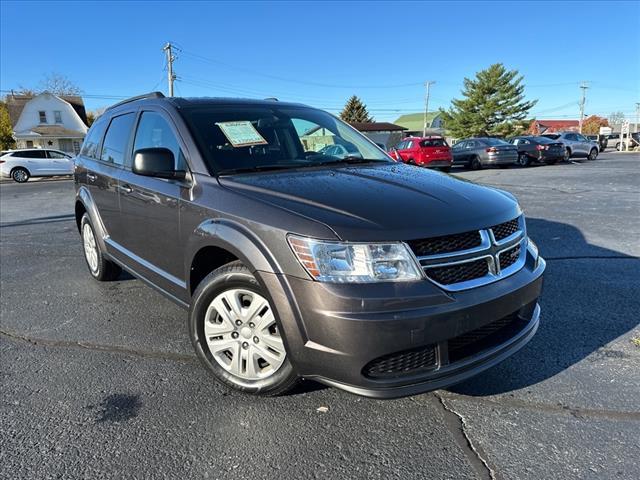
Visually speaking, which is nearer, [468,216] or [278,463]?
[278,463]

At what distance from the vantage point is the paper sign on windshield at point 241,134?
10.5ft

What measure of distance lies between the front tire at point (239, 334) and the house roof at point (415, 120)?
7766 centimetres

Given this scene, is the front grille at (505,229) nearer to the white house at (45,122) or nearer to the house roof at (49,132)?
the white house at (45,122)

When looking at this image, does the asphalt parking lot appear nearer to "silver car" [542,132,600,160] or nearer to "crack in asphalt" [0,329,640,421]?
"crack in asphalt" [0,329,640,421]

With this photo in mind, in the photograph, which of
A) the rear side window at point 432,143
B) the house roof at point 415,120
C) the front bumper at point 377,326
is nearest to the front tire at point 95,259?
the front bumper at point 377,326

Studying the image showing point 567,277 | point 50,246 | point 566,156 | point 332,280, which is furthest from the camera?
point 566,156

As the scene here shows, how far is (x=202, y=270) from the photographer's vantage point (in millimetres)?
2965

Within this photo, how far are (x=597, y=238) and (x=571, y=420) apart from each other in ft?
15.4

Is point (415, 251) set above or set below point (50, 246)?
above

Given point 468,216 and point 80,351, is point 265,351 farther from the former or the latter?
point 80,351

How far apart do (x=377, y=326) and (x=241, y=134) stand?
6.05 feet

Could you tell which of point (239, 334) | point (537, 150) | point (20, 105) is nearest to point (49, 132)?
point (20, 105)

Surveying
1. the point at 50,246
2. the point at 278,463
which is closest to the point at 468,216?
the point at 278,463

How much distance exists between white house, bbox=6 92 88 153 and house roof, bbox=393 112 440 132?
51.4 meters
